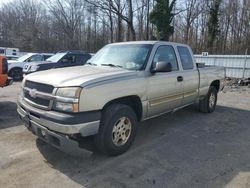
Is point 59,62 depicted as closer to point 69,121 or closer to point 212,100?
point 212,100

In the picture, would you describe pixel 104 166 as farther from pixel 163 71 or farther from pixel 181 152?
pixel 163 71

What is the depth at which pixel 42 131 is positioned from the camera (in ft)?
13.0

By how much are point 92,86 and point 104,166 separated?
1245 millimetres

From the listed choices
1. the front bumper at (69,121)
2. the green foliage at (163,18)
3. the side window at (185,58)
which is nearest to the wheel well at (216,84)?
the side window at (185,58)

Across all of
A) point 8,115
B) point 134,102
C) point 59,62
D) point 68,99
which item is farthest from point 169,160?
point 59,62

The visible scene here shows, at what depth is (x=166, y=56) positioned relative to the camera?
18.3 ft

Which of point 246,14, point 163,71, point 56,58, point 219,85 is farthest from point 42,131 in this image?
point 246,14

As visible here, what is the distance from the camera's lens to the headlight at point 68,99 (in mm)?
3687

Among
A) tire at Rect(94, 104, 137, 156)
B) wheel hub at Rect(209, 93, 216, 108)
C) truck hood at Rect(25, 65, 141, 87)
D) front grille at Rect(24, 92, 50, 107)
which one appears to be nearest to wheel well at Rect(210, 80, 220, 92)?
wheel hub at Rect(209, 93, 216, 108)

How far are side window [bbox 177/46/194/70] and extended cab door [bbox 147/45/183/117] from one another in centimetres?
32

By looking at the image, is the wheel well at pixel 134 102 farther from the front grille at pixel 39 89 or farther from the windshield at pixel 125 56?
the front grille at pixel 39 89

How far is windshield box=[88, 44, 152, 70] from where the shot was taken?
4.97m

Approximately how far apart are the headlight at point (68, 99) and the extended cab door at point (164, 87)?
1.60 meters

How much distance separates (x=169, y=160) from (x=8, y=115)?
4.51 metres
